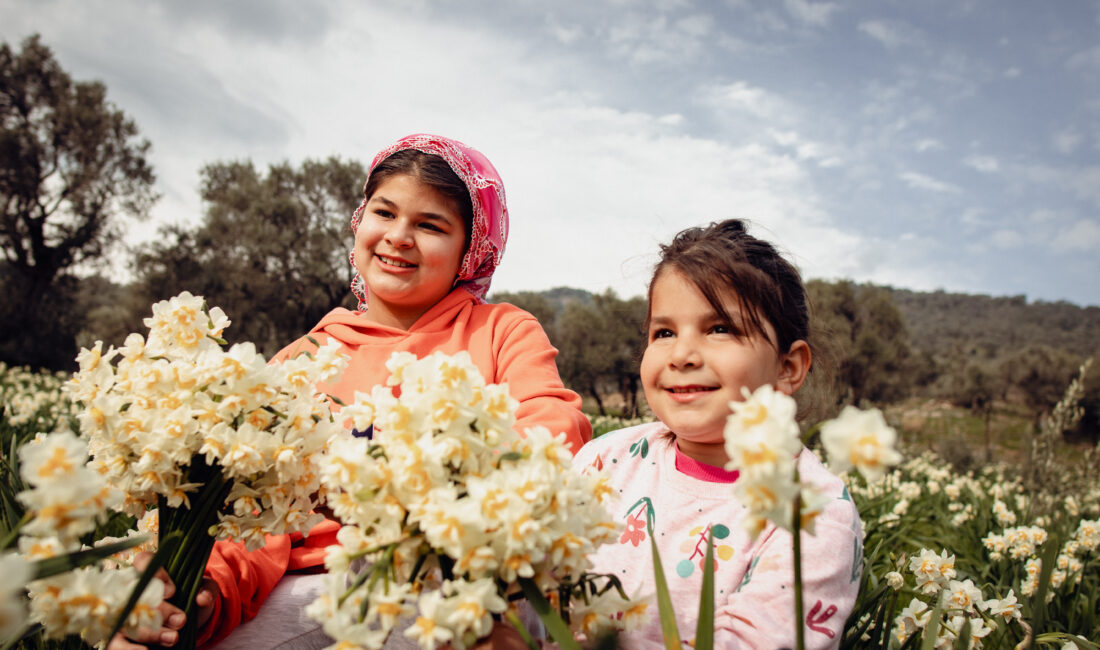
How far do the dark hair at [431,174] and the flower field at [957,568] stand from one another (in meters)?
1.65

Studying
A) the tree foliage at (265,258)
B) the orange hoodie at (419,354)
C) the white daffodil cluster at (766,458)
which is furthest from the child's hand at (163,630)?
the tree foliage at (265,258)

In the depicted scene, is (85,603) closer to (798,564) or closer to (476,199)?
(798,564)

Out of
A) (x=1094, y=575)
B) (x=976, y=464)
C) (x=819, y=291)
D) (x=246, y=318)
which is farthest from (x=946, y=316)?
(x=1094, y=575)

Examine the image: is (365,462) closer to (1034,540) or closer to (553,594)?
(553,594)

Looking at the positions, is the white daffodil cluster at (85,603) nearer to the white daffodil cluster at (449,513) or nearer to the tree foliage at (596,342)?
the white daffodil cluster at (449,513)

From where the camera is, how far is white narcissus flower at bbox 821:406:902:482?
2.42ft

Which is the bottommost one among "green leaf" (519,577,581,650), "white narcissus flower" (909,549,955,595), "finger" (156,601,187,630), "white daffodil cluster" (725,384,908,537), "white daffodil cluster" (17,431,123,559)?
"white narcissus flower" (909,549,955,595)

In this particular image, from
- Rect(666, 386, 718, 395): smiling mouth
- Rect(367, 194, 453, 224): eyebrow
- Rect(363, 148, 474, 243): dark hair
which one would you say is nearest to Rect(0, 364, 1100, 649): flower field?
Rect(666, 386, 718, 395): smiling mouth

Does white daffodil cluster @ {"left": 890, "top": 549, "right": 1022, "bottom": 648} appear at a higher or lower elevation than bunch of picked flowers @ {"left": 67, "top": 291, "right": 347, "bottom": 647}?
lower

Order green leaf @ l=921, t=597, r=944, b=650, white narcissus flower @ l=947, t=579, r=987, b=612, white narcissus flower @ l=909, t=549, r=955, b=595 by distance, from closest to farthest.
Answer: green leaf @ l=921, t=597, r=944, b=650, white narcissus flower @ l=947, t=579, r=987, b=612, white narcissus flower @ l=909, t=549, r=955, b=595

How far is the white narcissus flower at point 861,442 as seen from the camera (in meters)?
0.74

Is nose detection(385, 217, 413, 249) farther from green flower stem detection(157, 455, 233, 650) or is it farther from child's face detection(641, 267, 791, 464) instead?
green flower stem detection(157, 455, 233, 650)

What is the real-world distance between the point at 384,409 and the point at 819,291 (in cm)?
3265

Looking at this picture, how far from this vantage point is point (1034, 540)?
301 centimetres
